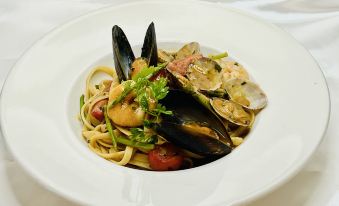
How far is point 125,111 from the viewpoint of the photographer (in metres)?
3.22

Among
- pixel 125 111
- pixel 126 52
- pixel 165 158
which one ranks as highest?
pixel 126 52

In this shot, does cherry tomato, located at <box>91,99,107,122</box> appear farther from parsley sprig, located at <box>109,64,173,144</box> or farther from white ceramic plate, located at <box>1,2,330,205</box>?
parsley sprig, located at <box>109,64,173,144</box>

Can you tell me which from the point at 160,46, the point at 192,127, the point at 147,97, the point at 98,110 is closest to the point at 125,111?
the point at 147,97

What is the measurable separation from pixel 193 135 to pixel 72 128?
0.82 metres

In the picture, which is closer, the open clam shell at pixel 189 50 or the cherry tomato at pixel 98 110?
the cherry tomato at pixel 98 110

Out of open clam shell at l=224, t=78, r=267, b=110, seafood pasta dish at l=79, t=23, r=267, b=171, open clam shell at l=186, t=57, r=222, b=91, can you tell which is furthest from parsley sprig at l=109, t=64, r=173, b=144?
open clam shell at l=224, t=78, r=267, b=110

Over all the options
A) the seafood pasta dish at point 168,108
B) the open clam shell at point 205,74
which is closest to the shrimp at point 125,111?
the seafood pasta dish at point 168,108

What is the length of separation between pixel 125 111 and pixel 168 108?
A: 293 millimetres

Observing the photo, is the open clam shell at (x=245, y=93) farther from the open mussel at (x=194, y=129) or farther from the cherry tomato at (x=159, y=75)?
the cherry tomato at (x=159, y=75)

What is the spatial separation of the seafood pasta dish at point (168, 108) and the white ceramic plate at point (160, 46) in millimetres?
138

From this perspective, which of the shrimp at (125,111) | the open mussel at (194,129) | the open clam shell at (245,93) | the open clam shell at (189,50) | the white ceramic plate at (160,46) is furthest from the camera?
the open clam shell at (189,50)

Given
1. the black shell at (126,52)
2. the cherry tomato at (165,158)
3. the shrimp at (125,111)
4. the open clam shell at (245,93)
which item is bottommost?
the cherry tomato at (165,158)

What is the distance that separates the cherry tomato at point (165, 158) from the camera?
307 cm

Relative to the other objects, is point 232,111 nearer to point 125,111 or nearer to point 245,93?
point 245,93
